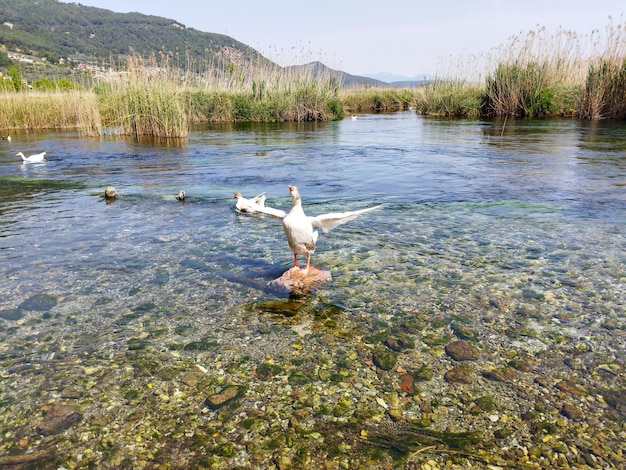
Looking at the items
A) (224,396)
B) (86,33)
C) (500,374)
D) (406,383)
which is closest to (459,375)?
(500,374)

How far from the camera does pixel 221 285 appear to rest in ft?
17.7

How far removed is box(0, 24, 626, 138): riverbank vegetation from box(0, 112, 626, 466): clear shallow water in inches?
279

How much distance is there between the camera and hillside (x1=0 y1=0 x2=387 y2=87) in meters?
109

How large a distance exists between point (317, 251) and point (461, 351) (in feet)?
9.83

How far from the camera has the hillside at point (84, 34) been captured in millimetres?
109312

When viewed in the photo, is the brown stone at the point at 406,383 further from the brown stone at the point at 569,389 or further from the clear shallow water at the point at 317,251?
the brown stone at the point at 569,389

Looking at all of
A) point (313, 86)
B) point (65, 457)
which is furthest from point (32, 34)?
point (65, 457)

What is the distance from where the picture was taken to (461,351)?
156 inches

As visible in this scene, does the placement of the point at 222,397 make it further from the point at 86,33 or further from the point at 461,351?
the point at 86,33

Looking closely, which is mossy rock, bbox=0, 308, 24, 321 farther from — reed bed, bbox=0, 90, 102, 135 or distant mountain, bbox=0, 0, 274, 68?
distant mountain, bbox=0, 0, 274, 68

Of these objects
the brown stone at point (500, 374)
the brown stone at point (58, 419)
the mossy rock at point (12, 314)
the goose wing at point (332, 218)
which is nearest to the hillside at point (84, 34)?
the goose wing at point (332, 218)

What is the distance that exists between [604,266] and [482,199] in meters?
3.67

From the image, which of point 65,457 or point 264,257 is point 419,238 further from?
point 65,457

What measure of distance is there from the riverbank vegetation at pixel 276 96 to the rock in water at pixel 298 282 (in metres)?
15.6
